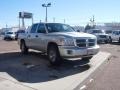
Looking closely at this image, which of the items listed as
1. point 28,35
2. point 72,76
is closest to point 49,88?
point 72,76

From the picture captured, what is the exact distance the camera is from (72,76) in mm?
8484

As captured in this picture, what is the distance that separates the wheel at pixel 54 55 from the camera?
33.2 feet

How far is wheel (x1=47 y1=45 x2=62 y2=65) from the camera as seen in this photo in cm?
1013

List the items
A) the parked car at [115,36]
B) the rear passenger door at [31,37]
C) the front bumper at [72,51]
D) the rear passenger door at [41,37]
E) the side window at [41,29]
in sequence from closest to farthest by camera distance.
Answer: the front bumper at [72,51] < the rear passenger door at [41,37] < the side window at [41,29] < the rear passenger door at [31,37] < the parked car at [115,36]

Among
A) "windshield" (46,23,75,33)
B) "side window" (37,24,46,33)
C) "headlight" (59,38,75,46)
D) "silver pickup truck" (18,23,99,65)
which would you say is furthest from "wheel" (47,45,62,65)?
"side window" (37,24,46,33)

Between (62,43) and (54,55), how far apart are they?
76 cm

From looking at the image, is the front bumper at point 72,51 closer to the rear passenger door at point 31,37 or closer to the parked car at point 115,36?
the rear passenger door at point 31,37

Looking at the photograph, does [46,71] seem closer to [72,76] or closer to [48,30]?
[72,76]

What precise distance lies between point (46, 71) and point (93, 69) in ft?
6.20

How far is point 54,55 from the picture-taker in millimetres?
10289

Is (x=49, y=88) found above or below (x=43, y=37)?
below

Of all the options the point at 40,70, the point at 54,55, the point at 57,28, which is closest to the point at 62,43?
the point at 54,55

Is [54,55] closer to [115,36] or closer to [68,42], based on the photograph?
[68,42]

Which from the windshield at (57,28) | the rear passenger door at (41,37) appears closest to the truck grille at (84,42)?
the windshield at (57,28)
